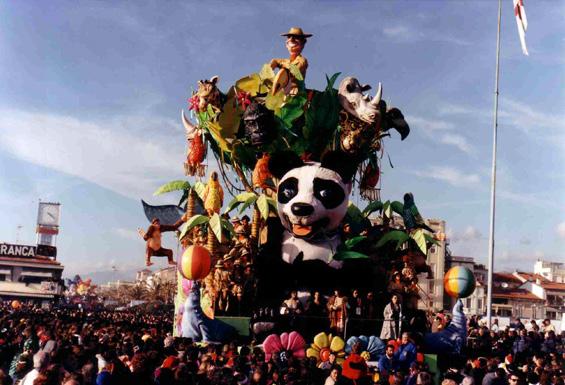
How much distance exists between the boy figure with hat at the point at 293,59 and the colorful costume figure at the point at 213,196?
3905 mm

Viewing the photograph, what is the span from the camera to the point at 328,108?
23406 millimetres

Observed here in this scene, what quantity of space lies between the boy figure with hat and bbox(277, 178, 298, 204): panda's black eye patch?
3.17m

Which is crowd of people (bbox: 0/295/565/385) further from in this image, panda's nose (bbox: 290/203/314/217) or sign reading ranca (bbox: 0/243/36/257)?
sign reading ranca (bbox: 0/243/36/257)

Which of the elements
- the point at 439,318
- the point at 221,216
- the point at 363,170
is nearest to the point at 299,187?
the point at 221,216

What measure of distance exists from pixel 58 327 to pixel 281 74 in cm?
1054

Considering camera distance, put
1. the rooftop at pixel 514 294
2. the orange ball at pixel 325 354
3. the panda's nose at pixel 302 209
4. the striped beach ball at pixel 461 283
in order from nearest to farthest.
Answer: the orange ball at pixel 325 354, the striped beach ball at pixel 461 283, the panda's nose at pixel 302 209, the rooftop at pixel 514 294

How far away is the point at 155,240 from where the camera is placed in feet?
85.7

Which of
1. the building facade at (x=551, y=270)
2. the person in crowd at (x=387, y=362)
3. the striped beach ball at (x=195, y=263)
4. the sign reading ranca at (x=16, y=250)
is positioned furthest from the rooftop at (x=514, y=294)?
the sign reading ranca at (x=16, y=250)

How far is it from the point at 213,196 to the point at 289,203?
3120 millimetres

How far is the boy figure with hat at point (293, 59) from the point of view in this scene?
76.6 ft

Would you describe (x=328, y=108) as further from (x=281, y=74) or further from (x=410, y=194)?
(x=410, y=194)

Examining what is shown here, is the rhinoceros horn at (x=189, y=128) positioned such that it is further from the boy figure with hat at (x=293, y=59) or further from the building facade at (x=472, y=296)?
the building facade at (x=472, y=296)

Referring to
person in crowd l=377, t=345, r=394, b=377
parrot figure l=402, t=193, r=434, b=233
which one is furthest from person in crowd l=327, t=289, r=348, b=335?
person in crowd l=377, t=345, r=394, b=377

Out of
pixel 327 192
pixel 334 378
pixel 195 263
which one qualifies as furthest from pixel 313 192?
pixel 334 378
